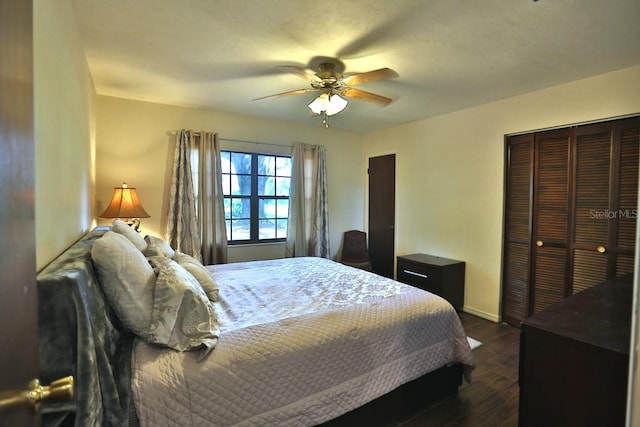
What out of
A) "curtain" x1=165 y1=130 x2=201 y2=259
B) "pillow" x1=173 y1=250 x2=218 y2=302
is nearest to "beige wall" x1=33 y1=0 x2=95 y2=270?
"pillow" x1=173 y1=250 x2=218 y2=302

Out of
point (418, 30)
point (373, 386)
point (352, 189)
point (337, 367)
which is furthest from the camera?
point (352, 189)

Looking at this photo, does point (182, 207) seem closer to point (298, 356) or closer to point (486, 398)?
point (298, 356)

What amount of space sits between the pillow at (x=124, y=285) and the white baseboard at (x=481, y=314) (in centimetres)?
348

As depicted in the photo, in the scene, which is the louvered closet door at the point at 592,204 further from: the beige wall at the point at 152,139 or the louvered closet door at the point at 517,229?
the beige wall at the point at 152,139

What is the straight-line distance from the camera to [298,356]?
151 cm

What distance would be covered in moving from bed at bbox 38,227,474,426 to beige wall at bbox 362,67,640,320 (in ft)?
5.89

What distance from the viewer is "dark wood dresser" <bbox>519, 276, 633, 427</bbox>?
3.71 ft

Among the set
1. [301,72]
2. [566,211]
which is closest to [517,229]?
[566,211]

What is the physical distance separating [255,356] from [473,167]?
10.7ft

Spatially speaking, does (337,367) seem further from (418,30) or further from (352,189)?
(352,189)

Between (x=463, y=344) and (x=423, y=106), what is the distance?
2.64m

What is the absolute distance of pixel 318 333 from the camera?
1618mm

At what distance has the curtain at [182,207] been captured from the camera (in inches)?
142

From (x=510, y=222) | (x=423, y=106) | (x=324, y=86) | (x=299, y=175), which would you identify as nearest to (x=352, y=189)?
(x=299, y=175)
